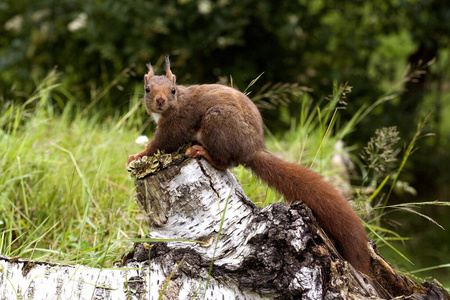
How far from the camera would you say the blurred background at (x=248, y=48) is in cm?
557

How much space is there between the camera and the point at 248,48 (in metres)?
6.06

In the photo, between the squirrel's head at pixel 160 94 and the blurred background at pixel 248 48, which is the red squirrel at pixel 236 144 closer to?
the squirrel's head at pixel 160 94

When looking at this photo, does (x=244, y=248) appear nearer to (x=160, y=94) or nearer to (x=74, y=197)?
(x=160, y=94)

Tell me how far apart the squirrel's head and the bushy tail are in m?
0.69

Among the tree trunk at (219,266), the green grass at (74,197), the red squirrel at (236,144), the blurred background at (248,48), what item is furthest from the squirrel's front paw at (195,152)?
the blurred background at (248,48)

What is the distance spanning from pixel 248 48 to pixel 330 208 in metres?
4.10

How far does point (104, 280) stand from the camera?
213 cm

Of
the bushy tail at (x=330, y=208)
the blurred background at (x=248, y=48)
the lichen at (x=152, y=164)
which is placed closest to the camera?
the bushy tail at (x=330, y=208)

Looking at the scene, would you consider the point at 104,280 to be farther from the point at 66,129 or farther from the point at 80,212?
the point at 66,129

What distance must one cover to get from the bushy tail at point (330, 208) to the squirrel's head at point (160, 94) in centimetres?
69

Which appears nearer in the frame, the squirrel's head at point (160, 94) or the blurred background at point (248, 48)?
the squirrel's head at point (160, 94)

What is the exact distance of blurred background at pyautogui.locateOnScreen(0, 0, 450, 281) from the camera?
5.57m

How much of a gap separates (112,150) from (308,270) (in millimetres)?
2034

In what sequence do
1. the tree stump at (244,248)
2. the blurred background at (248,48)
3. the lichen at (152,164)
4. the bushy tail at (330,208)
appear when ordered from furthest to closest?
the blurred background at (248,48) → the lichen at (152,164) → the bushy tail at (330,208) → the tree stump at (244,248)
